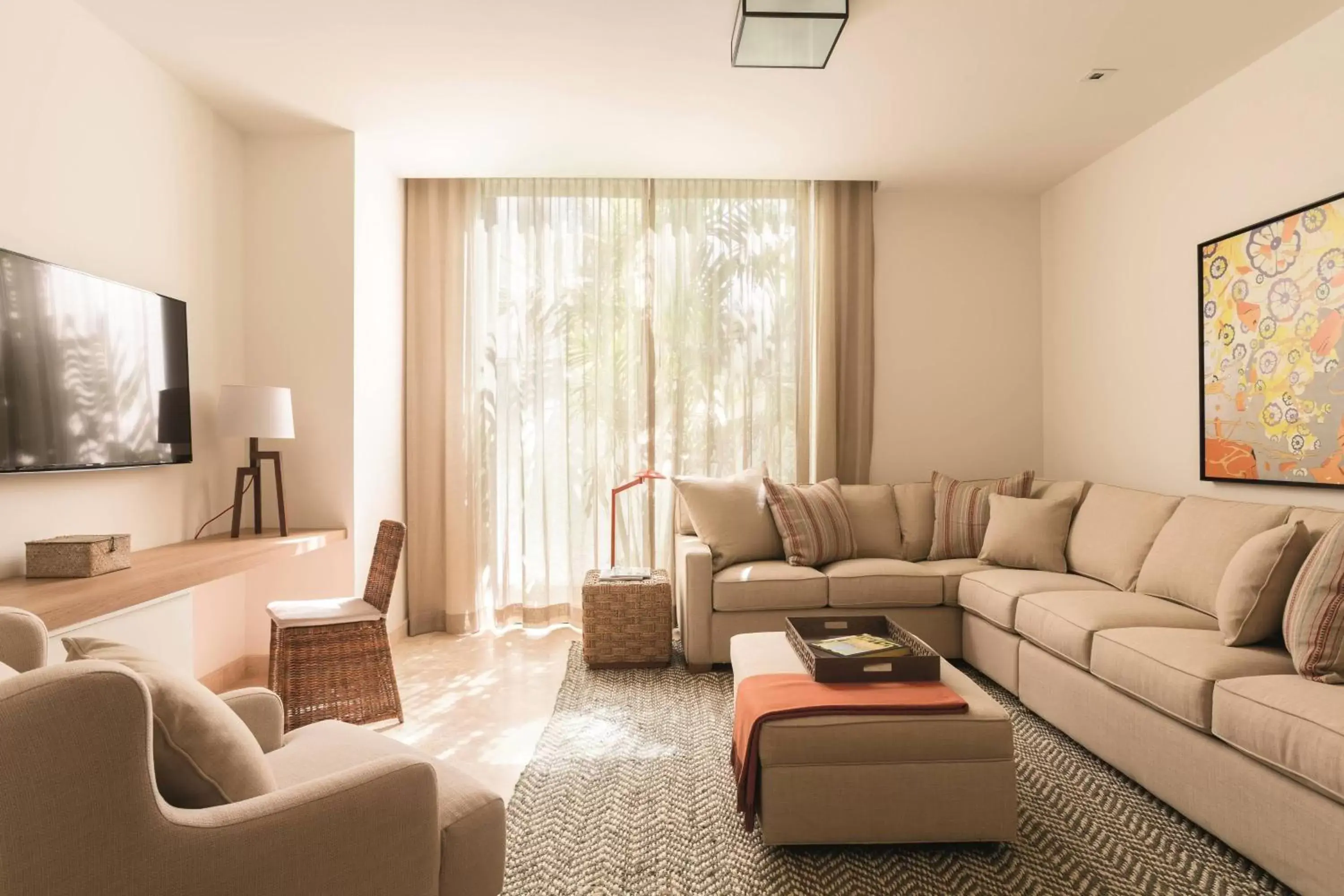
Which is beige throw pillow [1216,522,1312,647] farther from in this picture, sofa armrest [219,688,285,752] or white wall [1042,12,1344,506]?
sofa armrest [219,688,285,752]

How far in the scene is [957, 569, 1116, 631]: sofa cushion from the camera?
11.1 ft

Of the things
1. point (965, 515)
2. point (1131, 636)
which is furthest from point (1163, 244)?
point (1131, 636)

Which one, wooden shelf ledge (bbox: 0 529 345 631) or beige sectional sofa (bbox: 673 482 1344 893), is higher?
wooden shelf ledge (bbox: 0 529 345 631)

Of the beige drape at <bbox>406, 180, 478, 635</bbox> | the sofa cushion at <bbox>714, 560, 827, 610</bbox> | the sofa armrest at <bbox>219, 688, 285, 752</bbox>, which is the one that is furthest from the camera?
the beige drape at <bbox>406, 180, 478, 635</bbox>

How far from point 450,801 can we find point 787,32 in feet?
8.98

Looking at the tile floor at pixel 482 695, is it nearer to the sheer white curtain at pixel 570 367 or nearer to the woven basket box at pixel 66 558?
the sheer white curtain at pixel 570 367

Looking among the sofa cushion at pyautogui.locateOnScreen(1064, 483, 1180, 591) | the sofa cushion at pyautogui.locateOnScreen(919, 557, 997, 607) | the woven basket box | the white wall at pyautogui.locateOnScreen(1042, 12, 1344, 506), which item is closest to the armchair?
the woven basket box

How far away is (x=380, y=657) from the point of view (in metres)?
3.27

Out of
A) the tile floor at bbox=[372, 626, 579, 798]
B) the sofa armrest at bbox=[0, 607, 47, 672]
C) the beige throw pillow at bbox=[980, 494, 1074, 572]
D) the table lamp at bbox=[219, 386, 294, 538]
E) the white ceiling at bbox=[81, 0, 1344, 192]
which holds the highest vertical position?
the white ceiling at bbox=[81, 0, 1344, 192]

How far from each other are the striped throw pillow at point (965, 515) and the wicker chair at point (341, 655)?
109 inches

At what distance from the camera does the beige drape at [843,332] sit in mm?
4871

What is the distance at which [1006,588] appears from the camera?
3471mm

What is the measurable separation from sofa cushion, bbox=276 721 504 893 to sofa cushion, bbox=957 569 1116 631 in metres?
2.51

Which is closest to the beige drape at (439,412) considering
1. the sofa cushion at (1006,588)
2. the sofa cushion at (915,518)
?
the sofa cushion at (915,518)
